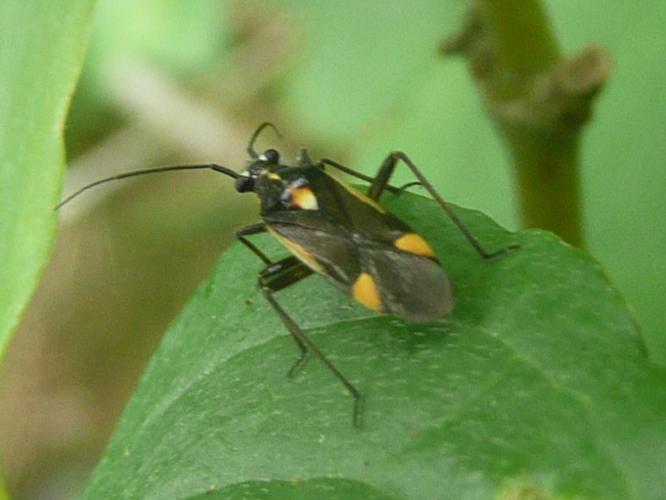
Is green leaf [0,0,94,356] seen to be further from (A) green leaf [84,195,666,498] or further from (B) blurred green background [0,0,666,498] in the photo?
(B) blurred green background [0,0,666,498]

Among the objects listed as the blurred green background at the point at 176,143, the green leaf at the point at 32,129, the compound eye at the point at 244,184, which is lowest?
the blurred green background at the point at 176,143

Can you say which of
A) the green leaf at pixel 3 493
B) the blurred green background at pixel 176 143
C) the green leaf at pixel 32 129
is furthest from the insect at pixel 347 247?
the blurred green background at pixel 176 143

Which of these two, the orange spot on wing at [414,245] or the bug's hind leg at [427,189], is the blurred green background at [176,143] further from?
the orange spot on wing at [414,245]

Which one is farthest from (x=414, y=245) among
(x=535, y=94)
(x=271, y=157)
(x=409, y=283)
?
(x=271, y=157)

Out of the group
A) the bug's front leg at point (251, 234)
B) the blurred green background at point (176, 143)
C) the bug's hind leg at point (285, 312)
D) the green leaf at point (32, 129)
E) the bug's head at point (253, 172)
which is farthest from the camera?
the blurred green background at point (176, 143)

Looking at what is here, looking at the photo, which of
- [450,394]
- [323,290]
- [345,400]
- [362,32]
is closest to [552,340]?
[450,394]

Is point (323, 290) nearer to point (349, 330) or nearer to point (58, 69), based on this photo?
point (349, 330)
